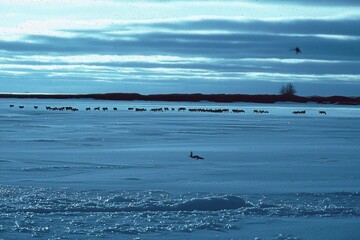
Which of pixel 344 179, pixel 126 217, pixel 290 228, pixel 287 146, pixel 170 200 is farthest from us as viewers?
pixel 287 146

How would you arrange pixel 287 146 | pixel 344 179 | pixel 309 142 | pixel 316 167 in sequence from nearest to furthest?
pixel 344 179, pixel 316 167, pixel 287 146, pixel 309 142

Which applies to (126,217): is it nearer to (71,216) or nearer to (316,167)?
(71,216)

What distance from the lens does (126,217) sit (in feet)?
22.5

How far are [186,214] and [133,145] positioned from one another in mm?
9277

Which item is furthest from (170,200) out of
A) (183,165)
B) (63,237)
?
(183,165)

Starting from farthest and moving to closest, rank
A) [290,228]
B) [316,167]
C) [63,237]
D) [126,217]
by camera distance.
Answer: [316,167], [126,217], [290,228], [63,237]

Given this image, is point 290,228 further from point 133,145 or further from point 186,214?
point 133,145

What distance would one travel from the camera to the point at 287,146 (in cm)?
1609

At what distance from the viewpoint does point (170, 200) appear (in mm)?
7727

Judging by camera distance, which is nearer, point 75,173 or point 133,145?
point 75,173

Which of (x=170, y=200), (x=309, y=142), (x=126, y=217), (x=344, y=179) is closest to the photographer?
(x=126, y=217)

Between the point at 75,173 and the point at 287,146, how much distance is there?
7514mm

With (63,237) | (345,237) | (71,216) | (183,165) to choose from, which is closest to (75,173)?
(183,165)

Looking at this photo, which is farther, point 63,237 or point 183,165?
point 183,165
